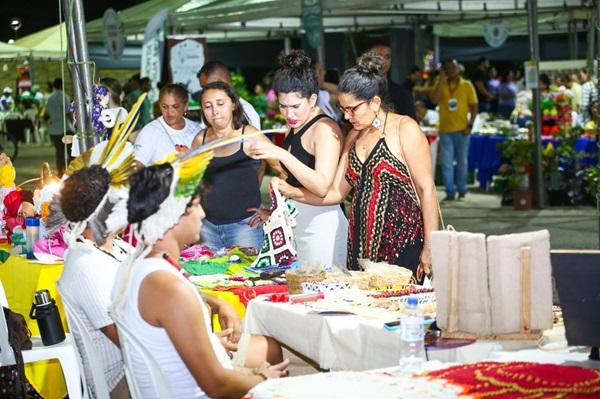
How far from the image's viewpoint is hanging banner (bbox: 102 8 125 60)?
686 inches

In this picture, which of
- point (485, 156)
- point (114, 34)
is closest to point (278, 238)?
point (485, 156)

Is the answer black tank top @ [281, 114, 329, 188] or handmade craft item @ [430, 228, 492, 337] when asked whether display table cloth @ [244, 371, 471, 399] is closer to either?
handmade craft item @ [430, 228, 492, 337]

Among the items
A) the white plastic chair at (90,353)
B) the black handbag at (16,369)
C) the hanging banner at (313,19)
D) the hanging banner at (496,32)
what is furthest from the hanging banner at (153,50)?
the white plastic chair at (90,353)

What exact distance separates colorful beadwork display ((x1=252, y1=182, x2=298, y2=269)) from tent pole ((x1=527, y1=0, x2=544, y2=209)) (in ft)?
29.0

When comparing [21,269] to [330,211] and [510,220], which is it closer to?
[330,211]

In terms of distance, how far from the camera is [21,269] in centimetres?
641

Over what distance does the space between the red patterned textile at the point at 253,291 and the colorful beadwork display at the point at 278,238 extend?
18.7 inches

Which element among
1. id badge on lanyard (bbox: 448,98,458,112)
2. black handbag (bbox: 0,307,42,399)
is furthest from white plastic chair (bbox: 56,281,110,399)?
id badge on lanyard (bbox: 448,98,458,112)

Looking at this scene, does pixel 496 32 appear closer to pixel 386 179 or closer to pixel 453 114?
pixel 453 114

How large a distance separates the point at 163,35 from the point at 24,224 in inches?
344

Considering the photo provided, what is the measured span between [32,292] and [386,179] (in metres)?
2.12

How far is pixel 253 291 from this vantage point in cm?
530

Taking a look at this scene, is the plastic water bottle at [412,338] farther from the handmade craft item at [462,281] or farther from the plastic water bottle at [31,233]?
the plastic water bottle at [31,233]

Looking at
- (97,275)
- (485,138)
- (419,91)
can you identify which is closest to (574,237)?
(485,138)
